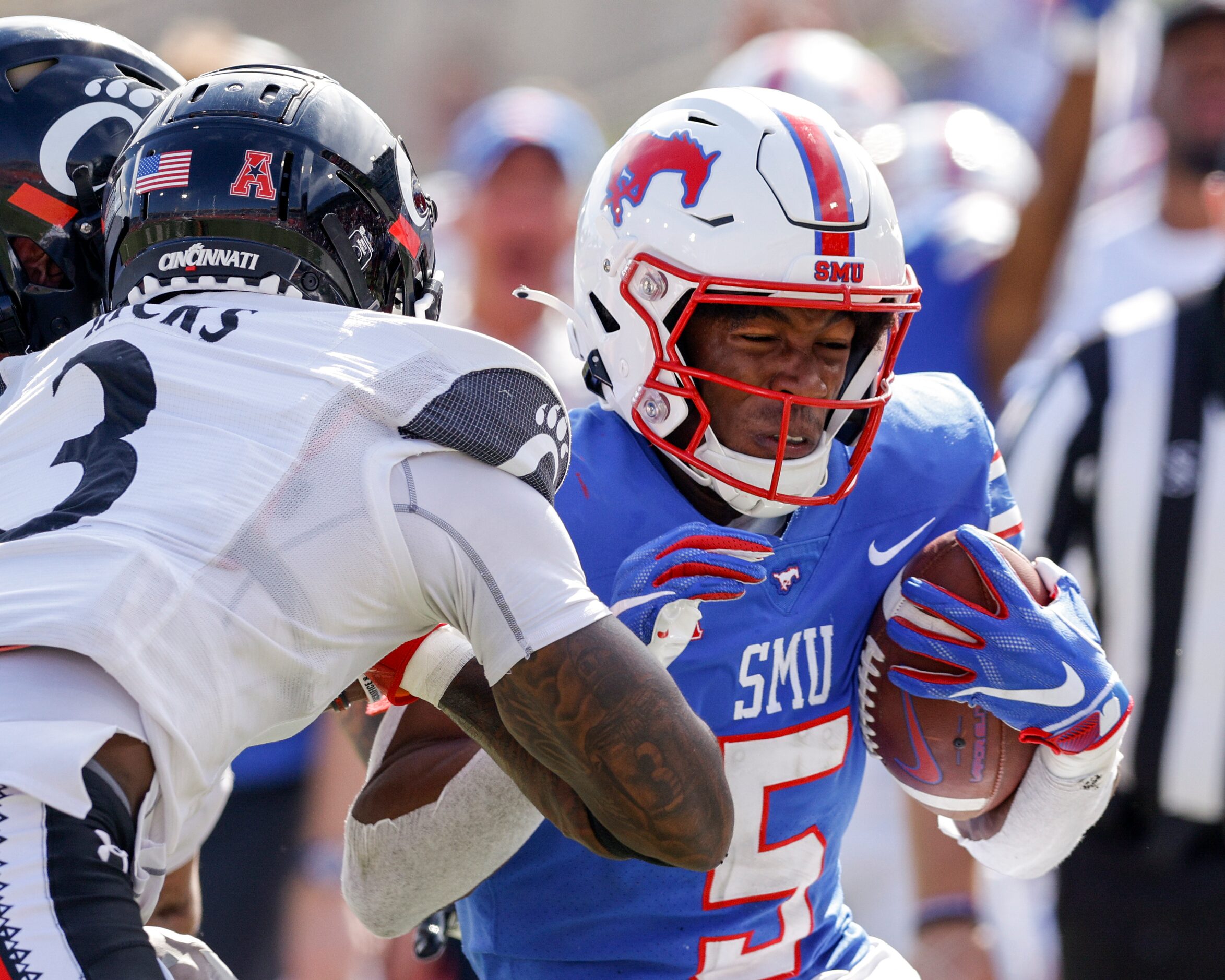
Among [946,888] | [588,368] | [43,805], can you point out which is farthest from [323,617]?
[946,888]

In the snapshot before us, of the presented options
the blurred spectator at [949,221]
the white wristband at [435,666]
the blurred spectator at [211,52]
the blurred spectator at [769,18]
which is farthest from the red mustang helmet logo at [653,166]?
the blurred spectator at [769,18]

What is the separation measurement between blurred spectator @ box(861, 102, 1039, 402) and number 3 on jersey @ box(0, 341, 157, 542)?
9.80 ft

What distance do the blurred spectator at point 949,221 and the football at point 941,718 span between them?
207 centimetres

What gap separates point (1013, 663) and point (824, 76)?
364 cm

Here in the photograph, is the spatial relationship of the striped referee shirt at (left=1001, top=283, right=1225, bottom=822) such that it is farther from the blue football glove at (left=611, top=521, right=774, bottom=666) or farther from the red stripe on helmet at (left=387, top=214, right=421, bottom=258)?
the red stripe on helmet at (left=387, top=214, right=421, bottom=258)

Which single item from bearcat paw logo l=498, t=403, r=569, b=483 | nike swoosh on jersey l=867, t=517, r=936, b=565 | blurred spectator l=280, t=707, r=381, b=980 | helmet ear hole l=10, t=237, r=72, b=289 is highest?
helmet ear hole l=10, t=237, r=72, b=289

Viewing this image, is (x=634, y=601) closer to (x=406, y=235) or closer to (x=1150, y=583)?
(x=406, y=235)

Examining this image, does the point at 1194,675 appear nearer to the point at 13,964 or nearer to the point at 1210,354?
the point at 1210,354

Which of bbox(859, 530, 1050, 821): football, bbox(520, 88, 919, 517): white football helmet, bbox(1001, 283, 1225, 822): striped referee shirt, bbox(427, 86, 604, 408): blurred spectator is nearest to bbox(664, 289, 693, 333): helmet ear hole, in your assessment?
bbox(520, 88, 919, 517): white football helmet

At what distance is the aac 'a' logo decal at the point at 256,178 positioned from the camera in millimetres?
2125

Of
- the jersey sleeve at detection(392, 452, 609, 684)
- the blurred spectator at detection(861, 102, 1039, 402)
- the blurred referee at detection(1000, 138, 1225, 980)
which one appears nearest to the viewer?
the jersey sleeve at detection(392, 452, 609, 684)

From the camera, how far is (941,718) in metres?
2.54

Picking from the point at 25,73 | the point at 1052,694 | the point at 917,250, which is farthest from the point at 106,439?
the point at 917,250

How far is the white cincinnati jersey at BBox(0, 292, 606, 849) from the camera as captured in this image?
176 centimetres
